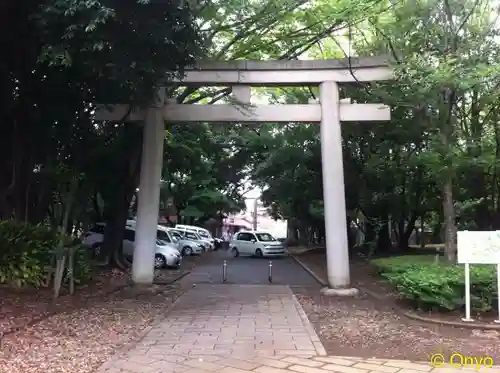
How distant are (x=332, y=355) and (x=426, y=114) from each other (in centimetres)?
782

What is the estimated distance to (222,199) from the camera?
36281mm

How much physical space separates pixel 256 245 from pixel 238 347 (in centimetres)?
2394

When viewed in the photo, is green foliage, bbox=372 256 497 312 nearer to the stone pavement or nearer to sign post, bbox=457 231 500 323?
sign post, bbox=457 231 500 323

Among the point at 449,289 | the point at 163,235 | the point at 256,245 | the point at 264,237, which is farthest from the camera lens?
the point at 264,237

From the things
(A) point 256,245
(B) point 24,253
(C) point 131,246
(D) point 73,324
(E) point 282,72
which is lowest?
(D) point 73,324

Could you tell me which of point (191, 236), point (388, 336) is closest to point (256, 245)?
point (191, 236)

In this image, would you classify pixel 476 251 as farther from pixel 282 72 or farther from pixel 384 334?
pixel 282 72

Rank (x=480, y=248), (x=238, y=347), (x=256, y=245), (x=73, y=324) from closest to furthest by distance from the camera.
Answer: (x=238, y=347), (x=73, y=324), (x=480, y=248), (x=256, y=245)

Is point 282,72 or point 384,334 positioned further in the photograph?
point 282,72

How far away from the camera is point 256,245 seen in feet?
101

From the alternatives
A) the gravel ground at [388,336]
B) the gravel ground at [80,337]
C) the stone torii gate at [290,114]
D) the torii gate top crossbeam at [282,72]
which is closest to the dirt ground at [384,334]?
the gravel ground at [388,336]

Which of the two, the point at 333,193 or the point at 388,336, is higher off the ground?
the point at 333,193

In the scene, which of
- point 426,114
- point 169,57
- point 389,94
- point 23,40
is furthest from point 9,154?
point 426,114

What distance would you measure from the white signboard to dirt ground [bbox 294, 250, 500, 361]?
1161 mm
